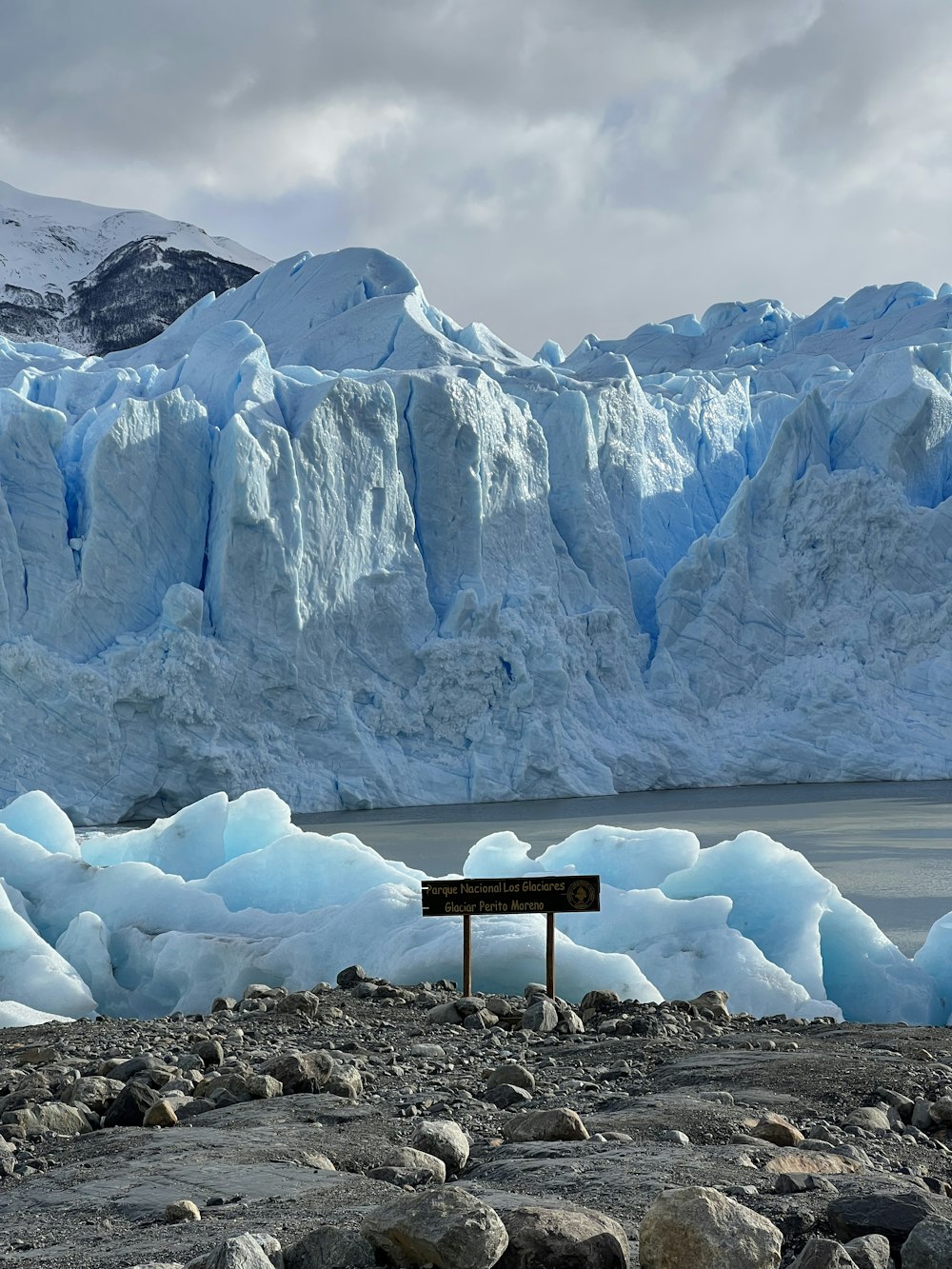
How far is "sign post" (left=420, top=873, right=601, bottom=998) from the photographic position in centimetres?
559

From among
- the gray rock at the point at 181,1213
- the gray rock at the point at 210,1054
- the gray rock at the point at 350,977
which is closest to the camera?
the gray rock at the point at 181,1213

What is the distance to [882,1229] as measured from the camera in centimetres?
203

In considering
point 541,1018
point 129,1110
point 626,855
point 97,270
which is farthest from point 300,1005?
point 97,270

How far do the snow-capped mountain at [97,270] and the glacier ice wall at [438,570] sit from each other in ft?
61.7

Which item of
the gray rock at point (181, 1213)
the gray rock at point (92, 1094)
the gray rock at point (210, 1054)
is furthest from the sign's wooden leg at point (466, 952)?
the gray rock at point (181, 1213)

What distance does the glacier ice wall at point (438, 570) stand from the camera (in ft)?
58.9

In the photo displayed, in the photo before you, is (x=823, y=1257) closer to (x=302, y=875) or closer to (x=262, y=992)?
(x=262, y=992)

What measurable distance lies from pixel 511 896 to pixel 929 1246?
376cm

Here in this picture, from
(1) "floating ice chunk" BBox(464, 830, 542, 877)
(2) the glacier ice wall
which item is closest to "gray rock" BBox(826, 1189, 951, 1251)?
(1) "floating ice chunk" BBox(464, 830, 542, 877)

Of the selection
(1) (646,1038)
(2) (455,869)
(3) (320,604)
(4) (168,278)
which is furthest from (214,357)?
(4) (168,278)

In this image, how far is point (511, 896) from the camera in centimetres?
563

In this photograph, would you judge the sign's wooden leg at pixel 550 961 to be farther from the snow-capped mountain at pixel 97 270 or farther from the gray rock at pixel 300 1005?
the snow-capped mountain at pixel 97 270

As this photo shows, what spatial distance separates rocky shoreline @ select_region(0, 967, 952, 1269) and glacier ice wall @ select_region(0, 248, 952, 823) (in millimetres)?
13418

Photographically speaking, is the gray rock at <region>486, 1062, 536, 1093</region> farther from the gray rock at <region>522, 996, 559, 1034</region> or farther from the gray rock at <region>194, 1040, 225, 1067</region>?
the gray rock at <region>522, 996, 559, 1034</region>
